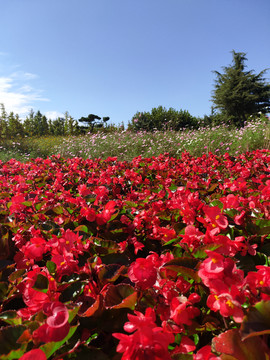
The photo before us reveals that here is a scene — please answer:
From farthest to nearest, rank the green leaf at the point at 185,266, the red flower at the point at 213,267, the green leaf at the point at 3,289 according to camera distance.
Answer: the green leaf at the point at 3,289 < the green leaf at the point at 185,266 < the red flower at the point at 213,267

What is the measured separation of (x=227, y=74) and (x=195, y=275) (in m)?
41.0

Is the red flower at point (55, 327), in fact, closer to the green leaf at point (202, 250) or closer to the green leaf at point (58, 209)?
the green leaf at point (202, 250)

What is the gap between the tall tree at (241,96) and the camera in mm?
34062

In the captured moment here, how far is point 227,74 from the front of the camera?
1444 inches

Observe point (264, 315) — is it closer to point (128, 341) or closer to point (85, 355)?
point (128, 341)

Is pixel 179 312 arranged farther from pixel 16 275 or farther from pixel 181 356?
pixel 16 275

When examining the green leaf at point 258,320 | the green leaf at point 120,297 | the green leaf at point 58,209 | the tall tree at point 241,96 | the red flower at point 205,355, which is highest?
the tall tree at point 241,96

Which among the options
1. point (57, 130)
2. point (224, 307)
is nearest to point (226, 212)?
point (224, 307)

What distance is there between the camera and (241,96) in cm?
3375

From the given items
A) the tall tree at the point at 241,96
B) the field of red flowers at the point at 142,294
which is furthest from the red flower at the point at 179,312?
the tall tree at the point at 241,96

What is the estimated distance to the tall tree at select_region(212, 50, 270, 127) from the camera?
34062mm

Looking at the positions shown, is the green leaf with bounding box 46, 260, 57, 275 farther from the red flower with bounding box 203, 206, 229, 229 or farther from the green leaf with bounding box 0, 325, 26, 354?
the red flower with bounding box 203, 206, 229, 229

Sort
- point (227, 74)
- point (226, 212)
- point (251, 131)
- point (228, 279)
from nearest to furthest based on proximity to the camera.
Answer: point (228, 279) → point (226, 212) → point (251, 131) → point (227, 74)

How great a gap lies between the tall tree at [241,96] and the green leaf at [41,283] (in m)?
35.9
